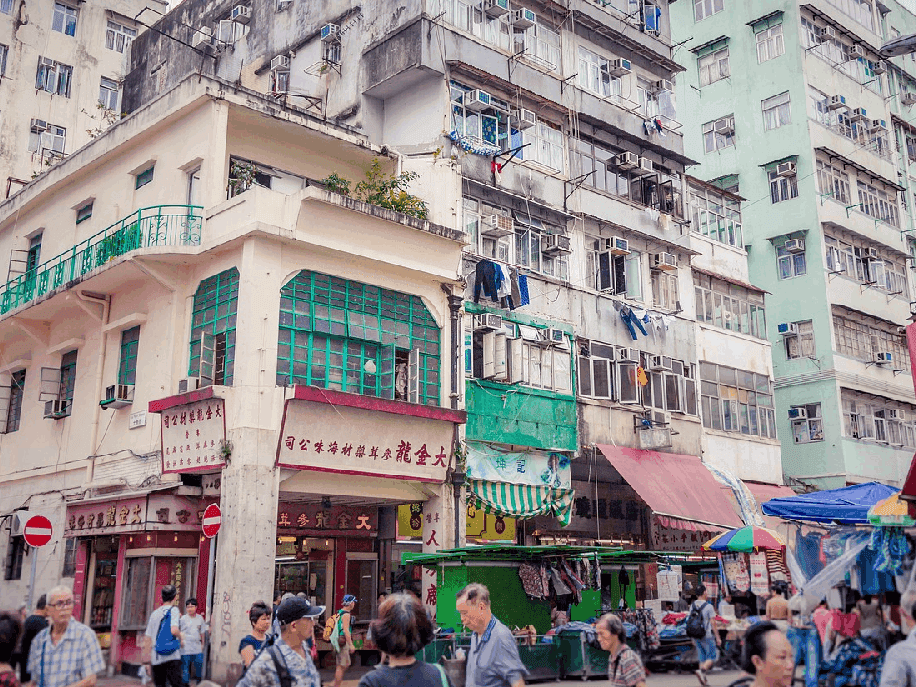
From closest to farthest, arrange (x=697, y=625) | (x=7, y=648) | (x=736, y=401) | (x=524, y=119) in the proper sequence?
(x=7, y=648) < (x=697, y=625) < (x=524, y=119) < (x=736, y=401)

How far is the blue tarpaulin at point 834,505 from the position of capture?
44.1 feet

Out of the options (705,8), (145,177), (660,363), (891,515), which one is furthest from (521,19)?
(891,515)

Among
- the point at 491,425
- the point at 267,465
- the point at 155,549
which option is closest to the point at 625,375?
the point at 491,425

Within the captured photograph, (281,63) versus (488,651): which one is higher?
(281,63)

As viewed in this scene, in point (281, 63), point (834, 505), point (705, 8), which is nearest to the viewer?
point (834, 505)

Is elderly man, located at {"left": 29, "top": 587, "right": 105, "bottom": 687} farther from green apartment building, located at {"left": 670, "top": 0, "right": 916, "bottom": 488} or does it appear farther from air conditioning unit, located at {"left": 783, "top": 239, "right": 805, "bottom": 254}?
air conditioning unit, located at {"left": 783, "top": 239, "right": 805, "bottom": 254}

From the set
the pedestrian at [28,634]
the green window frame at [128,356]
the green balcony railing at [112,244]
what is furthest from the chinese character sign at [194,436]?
the pedestrian at [28,634]

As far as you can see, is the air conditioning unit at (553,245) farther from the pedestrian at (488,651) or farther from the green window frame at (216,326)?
the pedestrian at (488,651)

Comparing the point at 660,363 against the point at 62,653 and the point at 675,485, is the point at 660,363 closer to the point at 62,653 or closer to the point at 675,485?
the point at 675,485

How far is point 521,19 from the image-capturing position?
23.2 meters

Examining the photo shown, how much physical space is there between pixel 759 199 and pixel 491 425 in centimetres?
1721

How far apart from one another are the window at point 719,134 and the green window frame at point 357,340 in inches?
759

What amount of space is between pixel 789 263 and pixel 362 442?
64.8 ft

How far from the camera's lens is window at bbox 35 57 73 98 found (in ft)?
103
